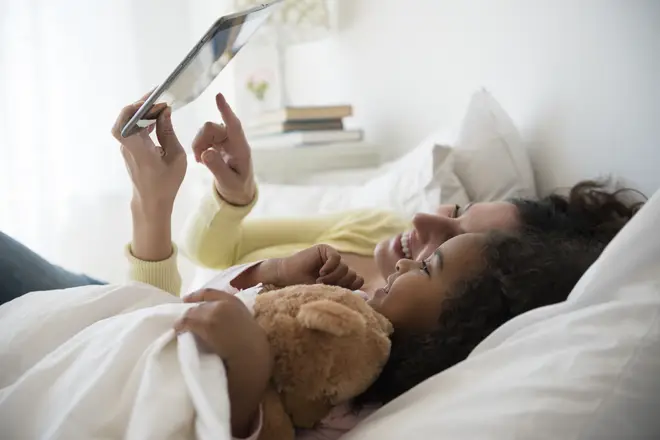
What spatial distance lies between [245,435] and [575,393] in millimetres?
278

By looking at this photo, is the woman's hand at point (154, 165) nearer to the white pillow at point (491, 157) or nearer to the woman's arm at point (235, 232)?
the woman's arm at point (235, 232)

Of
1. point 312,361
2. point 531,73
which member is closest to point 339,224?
point 531,73

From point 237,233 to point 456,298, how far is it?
0.70 metres

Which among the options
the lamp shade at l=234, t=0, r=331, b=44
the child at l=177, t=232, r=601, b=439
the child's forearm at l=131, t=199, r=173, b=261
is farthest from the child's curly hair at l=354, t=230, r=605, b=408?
the lamp shade at l=234, t=0, r=331, b=44

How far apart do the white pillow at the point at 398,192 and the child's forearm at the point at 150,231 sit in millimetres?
523

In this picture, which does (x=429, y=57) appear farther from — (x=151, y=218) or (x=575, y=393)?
(x=575, y=393)

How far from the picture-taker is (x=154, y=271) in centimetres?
107

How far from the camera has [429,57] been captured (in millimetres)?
1896

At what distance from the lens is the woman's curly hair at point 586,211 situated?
92 cm

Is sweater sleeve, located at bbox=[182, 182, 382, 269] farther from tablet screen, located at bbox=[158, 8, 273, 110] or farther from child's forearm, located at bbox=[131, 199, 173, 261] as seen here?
tablet screen, located at bbox=[158, 8, 273, 110]

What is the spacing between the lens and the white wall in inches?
42.6

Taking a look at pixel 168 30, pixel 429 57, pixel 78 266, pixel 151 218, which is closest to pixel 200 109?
pixel 168 30

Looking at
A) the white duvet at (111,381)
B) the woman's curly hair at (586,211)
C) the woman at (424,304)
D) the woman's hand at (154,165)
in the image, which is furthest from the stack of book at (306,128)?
the white duvet at (111,381)

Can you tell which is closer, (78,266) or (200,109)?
(78,266)
